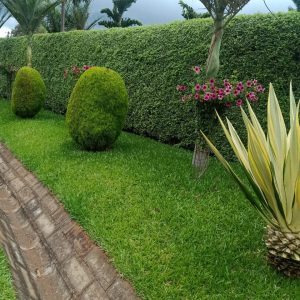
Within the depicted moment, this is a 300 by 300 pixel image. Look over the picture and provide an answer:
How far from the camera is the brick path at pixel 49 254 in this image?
12.1 feet

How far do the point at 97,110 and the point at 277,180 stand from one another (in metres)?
4.57

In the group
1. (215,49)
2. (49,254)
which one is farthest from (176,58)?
(49,254)

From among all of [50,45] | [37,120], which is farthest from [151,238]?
[50,45]

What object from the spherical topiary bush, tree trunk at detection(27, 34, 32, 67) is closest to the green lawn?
the spherical topiary bush

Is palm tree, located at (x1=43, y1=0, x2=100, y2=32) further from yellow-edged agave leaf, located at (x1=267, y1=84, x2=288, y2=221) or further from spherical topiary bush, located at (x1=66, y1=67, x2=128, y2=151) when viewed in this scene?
yellow-edged agave leaf, located at (x1=267, y1=84, x2=288, y2=221)

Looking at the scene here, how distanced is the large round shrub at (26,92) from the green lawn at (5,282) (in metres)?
7.90

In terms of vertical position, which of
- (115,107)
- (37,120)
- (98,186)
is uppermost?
(115,107)

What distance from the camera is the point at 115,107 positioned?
289 inches

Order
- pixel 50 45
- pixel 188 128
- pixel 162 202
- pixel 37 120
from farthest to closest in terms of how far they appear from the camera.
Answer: pixel 50 45, pixel 37 120, pixel 188 128, pixel 162 202

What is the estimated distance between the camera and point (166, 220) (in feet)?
14.7

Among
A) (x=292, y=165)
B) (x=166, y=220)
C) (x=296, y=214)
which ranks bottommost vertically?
(x=166, y=220)

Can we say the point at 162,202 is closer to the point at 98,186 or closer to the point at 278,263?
the point at 98,186

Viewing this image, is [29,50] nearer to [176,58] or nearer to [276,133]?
[176,58]

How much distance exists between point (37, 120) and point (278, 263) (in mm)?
9170
